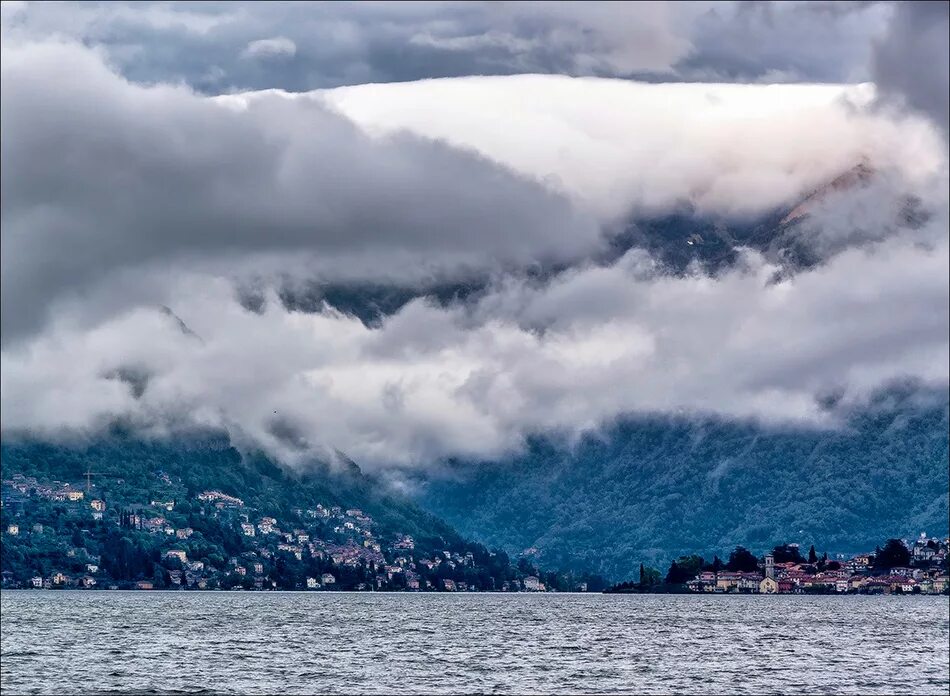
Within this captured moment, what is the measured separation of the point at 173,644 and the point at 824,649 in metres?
65.3

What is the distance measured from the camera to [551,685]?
12594 cm

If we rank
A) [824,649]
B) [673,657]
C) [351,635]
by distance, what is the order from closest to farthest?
[673,657]
[824,649]
[351,635]

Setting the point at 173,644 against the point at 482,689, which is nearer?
the point at 482,689

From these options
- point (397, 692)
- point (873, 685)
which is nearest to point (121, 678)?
point (397, 692)

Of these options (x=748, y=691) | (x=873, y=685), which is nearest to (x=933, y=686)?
(x=873, y=685)

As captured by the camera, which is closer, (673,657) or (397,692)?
(397,692)

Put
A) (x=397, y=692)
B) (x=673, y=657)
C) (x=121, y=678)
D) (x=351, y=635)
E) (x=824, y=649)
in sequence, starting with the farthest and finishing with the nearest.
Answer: (x=351, y=635) → (x=824, y=649) → (x=673, y=657) → (x=121, y=678) → (x=397, y=692)

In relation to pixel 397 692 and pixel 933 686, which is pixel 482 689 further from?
pixel 933 686

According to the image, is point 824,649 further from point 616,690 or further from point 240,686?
point 240,686

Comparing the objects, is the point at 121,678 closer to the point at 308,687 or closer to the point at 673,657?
the point at 308,687

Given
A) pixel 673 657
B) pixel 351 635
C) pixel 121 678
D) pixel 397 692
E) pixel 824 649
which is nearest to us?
pixel 397 692

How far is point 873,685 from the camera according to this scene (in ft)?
409

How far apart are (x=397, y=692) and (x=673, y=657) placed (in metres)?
43.3

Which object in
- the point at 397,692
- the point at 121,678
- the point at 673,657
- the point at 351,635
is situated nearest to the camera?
the point at 397,692
